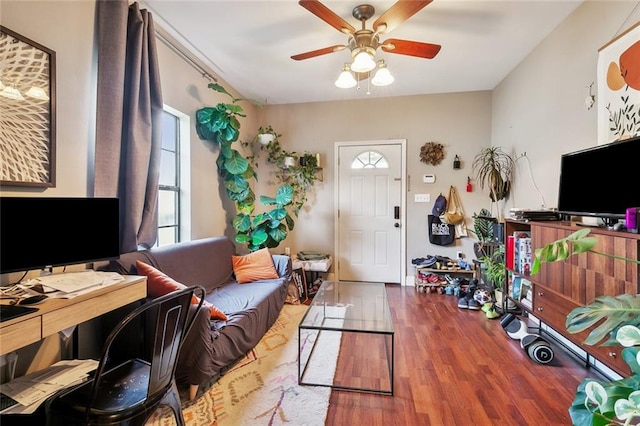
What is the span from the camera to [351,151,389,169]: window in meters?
4.11

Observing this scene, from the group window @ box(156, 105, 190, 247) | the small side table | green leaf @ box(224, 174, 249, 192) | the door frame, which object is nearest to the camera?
window @ box(156, 105, 190, 247)

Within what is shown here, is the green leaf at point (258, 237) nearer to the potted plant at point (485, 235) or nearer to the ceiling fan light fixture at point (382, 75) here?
the ceiling fan light fixture at point (382, 75)

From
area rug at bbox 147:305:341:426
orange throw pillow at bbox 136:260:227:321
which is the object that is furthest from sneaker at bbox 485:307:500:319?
orange throw pillow at bbox 136:260:227:321

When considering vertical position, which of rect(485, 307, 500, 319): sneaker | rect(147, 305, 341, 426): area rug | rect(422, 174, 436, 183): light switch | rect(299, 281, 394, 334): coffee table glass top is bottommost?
rect(147, 305, 341, 426): area rug

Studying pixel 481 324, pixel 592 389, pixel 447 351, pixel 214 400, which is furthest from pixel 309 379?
pixel 481 324

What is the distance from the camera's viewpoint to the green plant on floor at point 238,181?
3.00m

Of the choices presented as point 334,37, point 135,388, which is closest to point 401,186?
point 334,37

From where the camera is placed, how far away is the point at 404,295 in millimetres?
3666

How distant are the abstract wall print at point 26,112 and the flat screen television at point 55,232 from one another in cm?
30

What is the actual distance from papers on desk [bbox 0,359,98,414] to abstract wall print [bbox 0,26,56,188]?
3.11ft

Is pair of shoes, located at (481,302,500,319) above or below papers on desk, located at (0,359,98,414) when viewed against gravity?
below

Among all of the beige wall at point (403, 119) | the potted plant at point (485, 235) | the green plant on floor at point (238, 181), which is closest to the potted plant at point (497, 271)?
the potted plant at point (485, 235)

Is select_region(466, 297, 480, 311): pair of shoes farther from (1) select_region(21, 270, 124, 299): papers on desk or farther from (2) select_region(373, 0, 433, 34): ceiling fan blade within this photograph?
(1) select_region(21, 270, 124, 299): papers on desk

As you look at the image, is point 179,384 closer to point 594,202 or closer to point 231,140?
point 231,140
